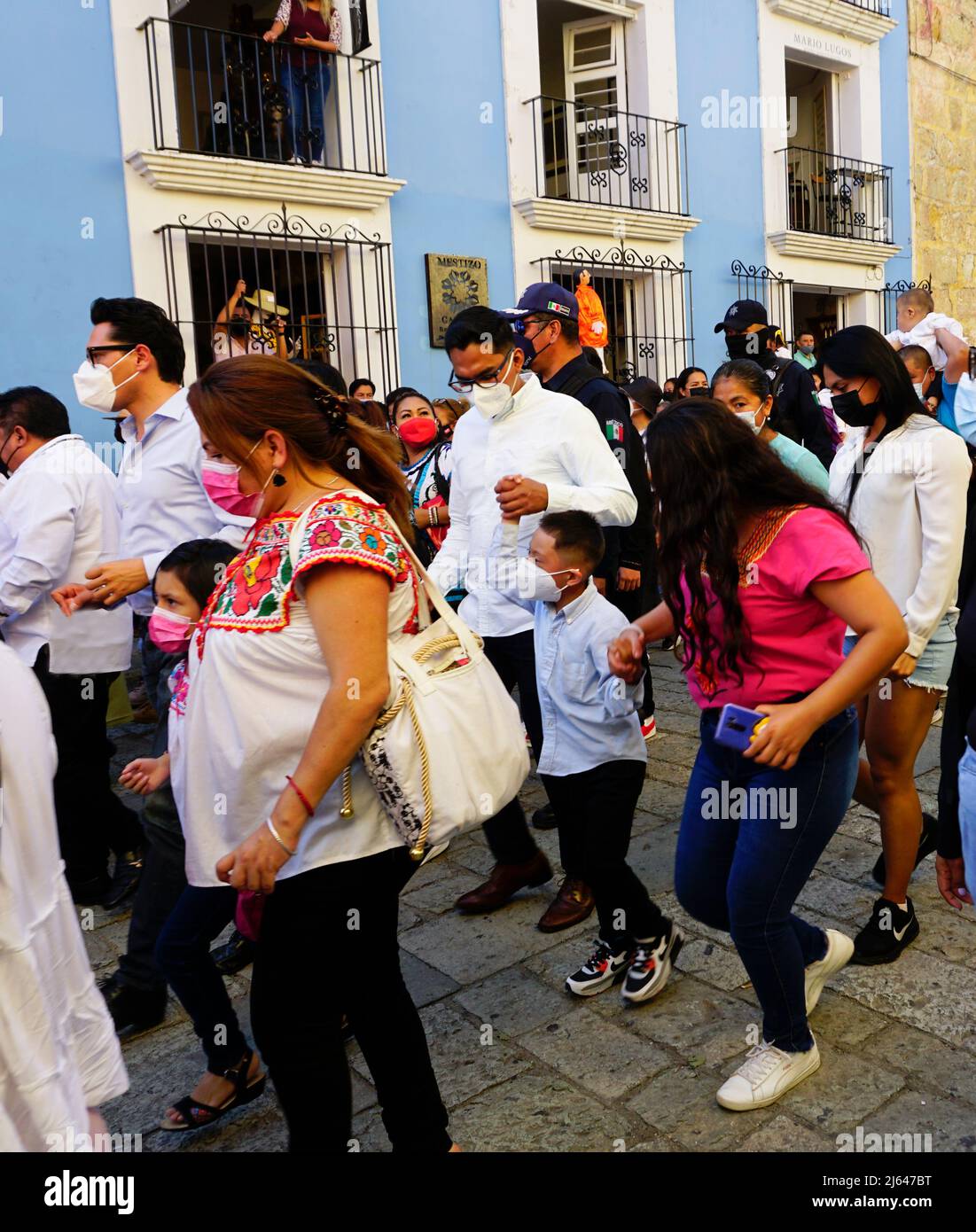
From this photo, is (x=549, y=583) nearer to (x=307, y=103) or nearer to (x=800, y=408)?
(x=800, y=408)

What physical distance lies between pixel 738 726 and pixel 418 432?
3.71 m

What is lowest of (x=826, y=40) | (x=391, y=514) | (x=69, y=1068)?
(x=69, y=1068)

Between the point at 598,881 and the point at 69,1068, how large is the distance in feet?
5.88

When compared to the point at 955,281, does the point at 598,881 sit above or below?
below

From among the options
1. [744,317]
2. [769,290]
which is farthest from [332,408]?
[769,290]

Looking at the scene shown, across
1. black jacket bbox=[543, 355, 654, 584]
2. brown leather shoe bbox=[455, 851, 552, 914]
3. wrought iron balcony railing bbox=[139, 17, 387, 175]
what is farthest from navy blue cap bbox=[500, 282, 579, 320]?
wrought iron balcony railing bbox=[139, 17, 387, 175]

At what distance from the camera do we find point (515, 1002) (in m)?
3.24

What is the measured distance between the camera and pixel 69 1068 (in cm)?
167

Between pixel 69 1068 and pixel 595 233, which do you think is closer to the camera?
pixel 69 1068

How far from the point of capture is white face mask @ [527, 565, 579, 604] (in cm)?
335

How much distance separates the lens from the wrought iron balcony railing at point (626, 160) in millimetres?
11648

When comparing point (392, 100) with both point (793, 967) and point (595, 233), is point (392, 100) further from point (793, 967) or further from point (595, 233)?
point (793, 967)

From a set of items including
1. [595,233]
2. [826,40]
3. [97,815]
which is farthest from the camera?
[826,40]
